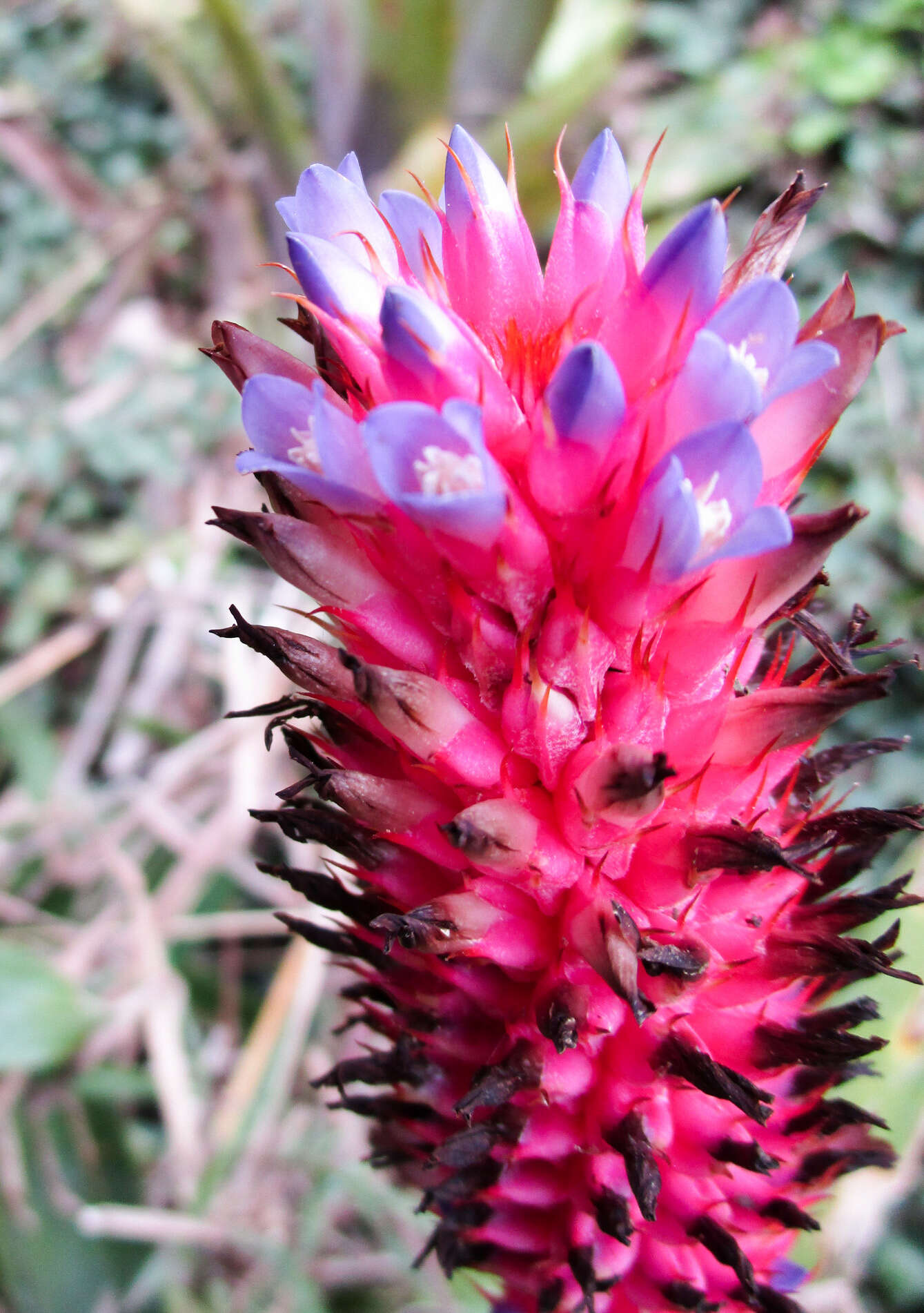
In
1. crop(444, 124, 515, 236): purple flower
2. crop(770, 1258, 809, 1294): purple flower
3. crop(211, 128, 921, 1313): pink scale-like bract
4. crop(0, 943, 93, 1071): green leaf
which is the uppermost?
crop(444, 124, 515, 236): purple flower

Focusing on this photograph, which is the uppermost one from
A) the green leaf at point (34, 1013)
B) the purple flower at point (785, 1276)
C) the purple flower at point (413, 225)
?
the purple flower at point (413, 225)

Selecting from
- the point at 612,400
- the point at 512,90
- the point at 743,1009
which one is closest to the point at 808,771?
the point at 743,1009

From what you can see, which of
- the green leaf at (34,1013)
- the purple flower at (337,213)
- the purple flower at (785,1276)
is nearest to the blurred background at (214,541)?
the green leaf at (34,1013)

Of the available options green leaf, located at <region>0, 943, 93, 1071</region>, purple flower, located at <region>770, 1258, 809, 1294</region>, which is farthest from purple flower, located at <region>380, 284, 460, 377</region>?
green leaf, located at <region>0, 943, 93, 1071</region>

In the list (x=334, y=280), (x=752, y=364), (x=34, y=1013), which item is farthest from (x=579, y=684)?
(x=34, y=1013)

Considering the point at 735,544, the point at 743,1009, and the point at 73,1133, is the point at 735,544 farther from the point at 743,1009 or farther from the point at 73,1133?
the point at 73,1133

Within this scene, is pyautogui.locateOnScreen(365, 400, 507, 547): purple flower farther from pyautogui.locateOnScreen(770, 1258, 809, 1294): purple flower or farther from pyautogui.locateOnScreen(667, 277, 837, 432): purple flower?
pyautogui.locateOnScreen(770, 1258, 809, 1294): purple flower

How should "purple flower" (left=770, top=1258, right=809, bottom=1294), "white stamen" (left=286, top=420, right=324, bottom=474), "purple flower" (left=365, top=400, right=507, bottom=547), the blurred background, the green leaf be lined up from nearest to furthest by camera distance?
"purple flower" (left=365, top=400, right=507, bottom=547) → "white stamen" (left=286, top=420, right=324, bottom=474) → "purple flower" (left=770, top=1258, right=809, bottom=1294) → the green leaf → the blurred background

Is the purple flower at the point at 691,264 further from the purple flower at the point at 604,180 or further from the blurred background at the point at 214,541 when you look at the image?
the blurred background at the point at 214,541

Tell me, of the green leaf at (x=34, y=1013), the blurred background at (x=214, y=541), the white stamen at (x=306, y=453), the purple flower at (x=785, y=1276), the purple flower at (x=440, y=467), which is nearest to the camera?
the purple flower at (x=440, y=467)
